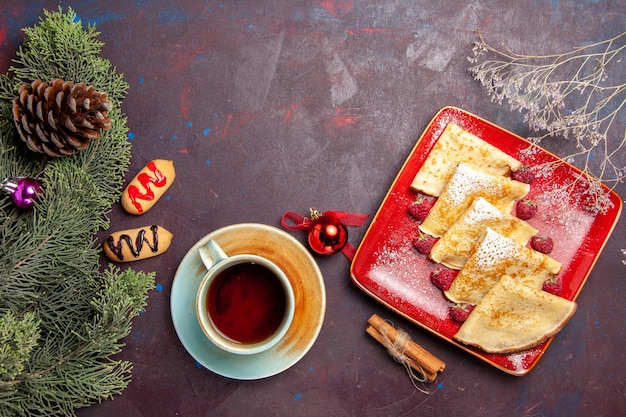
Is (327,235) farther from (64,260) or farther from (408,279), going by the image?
(64,260)

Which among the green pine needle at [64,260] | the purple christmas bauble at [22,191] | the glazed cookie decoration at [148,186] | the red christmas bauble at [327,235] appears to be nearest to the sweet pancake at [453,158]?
the red christmas bauble at [327,235]

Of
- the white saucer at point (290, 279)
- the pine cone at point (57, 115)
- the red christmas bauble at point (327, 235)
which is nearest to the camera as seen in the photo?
the pine cone at point (57, 115)

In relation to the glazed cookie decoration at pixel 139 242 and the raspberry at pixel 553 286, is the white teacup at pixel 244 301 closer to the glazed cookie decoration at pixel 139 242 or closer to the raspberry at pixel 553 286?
the glazed cookie decoration at pixel 139 242

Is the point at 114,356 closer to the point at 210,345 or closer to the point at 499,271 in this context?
the point at 210,345

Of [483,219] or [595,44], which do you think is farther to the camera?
[595,44]

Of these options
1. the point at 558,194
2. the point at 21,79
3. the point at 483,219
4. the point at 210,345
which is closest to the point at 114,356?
the point at 210,345

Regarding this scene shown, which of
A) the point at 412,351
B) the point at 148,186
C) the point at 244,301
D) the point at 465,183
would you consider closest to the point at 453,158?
the point at 465,183

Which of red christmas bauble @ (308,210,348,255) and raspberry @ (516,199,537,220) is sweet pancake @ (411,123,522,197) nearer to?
raspberry @ (516,199,537,220)
